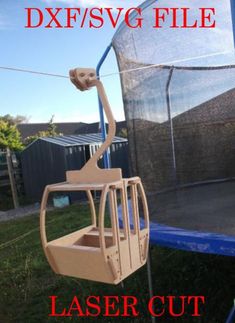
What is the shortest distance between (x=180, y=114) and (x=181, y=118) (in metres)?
0.03

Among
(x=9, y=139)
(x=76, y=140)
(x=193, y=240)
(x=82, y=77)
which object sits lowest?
(x=193, y=240)

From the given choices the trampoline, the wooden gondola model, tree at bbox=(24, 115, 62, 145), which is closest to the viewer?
the wooden gondola model

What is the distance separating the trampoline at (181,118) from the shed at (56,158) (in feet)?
12.6

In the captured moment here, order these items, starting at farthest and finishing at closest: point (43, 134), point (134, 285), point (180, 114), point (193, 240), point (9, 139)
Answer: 1. point (43, 134)
2. point (9, 139)
3. point (180, 114)
4. point (134, 285)
5. point (193, 240)

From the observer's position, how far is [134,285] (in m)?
2.32

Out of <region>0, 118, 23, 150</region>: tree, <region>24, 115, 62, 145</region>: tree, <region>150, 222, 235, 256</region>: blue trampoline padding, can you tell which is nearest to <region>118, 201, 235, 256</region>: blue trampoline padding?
<region>150, 222, 235, 256</region>: blue trampoline padding

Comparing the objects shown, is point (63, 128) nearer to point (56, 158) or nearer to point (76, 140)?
point (76, 140)

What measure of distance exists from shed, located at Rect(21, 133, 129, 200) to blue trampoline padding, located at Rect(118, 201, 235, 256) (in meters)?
4.81

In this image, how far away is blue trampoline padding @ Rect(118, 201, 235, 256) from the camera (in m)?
1.38

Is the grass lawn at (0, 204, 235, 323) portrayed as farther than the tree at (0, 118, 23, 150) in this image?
No

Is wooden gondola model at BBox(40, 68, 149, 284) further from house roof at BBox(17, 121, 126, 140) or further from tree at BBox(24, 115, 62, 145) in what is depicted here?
house roof at BBox(17, 121, 126, 140)

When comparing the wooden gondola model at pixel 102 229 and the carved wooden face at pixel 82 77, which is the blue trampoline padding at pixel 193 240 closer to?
the wooden gondola model at pixel 102 229

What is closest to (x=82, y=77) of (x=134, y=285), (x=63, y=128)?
(x=134, y=285)

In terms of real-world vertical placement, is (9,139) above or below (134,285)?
above
